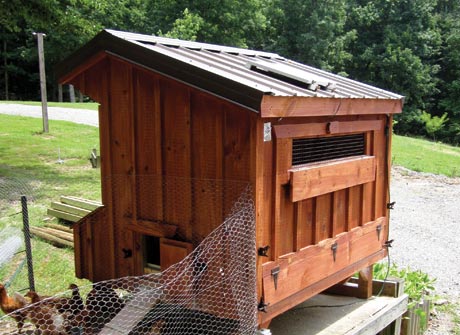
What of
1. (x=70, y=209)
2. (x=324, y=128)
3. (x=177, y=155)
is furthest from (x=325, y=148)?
(x=70, y=209)

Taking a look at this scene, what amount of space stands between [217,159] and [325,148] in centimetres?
103

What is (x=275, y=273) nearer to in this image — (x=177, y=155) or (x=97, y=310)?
(x=177, y=155)

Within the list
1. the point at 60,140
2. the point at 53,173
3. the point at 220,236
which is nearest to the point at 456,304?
the point at 220,236

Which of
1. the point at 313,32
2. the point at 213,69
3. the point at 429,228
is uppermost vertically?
the point at 313,32

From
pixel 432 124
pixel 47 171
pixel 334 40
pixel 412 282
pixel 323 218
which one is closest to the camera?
pixel 323 218

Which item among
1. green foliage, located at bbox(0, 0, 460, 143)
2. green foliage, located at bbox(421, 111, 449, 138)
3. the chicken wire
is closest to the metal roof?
Result: the chicken wire

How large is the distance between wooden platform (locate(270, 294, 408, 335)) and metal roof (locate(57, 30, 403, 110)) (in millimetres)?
2022

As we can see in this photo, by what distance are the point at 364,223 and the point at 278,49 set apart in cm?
3374

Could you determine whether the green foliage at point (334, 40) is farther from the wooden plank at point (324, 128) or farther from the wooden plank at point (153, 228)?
the wooden plank at point (153, 228)

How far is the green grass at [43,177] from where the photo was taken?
20.4 feet

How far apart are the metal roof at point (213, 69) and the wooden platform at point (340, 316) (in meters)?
2.02

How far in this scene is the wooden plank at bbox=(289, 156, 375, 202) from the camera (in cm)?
355

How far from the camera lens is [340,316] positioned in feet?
15.8

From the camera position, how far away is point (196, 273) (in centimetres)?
342
